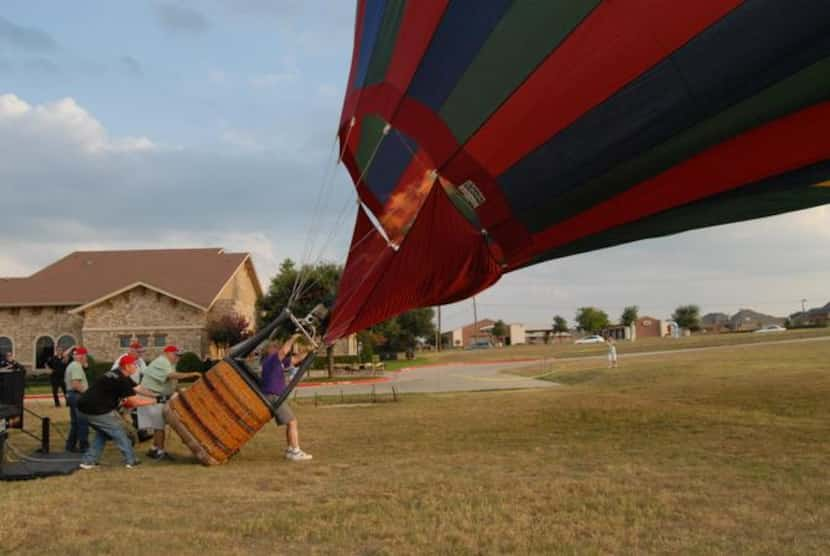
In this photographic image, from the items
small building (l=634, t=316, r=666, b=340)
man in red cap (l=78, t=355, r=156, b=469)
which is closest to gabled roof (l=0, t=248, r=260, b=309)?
man in red cap (l=78, t=355, r=156, b=469)

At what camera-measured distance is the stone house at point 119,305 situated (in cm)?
3272

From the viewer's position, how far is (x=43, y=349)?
3400 centimetres

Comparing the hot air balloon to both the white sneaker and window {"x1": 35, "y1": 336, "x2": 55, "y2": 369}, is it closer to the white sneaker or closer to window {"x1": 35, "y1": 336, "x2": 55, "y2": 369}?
the white sneaker

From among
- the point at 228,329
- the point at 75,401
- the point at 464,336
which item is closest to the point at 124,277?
the point at 228,329

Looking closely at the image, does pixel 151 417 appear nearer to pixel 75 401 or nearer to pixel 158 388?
pixel 158 388

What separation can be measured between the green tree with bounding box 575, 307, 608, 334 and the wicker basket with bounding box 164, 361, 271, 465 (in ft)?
354

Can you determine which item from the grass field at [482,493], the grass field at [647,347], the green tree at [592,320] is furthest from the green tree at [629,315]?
the grass field at [482,493]

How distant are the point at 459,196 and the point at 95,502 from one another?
4281 mm

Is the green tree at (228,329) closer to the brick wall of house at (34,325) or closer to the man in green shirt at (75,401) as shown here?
the brick wall of house at (34,325)

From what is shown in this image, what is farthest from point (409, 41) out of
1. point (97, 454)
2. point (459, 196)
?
point (97, 454)

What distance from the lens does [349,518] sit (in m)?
5.18

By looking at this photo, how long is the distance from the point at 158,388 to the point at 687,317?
10582 cm

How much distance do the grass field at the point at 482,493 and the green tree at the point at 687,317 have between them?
101 meters

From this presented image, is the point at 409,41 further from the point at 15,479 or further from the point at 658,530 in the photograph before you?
the point at 15,479
